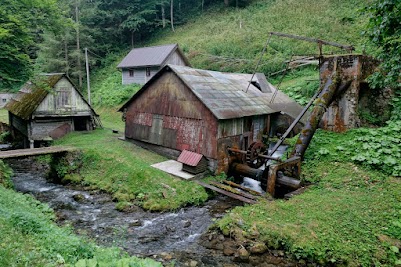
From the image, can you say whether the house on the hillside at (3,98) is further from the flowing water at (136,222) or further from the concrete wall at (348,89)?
the concrete wall at (348,89)

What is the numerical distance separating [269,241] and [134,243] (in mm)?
4312

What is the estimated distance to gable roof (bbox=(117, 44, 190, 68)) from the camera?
1262 inches

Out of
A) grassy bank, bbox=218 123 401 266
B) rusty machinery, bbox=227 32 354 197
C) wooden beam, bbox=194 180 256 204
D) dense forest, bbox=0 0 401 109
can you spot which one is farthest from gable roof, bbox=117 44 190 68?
grassy bank, bbox=218 123 401 266

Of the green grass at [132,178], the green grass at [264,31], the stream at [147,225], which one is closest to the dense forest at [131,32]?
the green grass at [264,31]

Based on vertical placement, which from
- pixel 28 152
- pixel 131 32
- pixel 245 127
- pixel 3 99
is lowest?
pixel 28 152

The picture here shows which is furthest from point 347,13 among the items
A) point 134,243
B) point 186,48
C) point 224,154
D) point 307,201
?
point 134,243

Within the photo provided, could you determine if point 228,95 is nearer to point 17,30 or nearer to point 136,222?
point 136,222

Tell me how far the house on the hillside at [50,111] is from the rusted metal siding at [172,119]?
217 inches

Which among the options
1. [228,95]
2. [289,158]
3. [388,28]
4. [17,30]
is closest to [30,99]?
[17,30]

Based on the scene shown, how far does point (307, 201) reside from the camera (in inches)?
422

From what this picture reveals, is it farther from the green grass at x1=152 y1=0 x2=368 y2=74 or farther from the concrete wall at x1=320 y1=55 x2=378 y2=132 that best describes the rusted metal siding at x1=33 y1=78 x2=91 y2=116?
the concrete wall at x1=320 y1=55 x2=378 y2=132

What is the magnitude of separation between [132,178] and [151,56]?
22.7 m

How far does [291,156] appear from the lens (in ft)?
44.8

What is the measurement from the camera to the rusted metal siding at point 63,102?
21.0 metres
